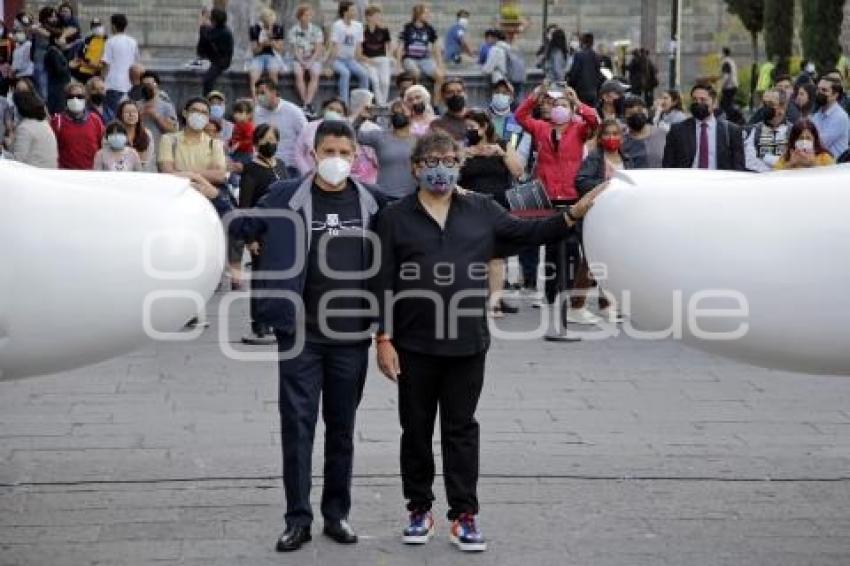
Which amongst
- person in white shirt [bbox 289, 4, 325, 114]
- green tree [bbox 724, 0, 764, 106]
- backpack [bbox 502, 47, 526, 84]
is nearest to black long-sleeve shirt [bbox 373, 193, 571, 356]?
person in white shirt [bbox 289, 4, 325, 114]

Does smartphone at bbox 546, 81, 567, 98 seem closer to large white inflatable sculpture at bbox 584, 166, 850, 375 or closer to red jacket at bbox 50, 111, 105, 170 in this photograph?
red jacket at bbox 50, 111, 105, 170

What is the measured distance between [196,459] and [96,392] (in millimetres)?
2099

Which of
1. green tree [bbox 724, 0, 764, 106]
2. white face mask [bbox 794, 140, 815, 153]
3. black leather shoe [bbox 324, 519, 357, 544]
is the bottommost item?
black leather shoe [bbox 324, 519, 357, 544]

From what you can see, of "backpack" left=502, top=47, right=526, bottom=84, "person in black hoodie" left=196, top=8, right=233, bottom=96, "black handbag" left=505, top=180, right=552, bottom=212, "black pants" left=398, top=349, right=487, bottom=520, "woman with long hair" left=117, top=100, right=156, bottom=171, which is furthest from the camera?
"backpack" left=502, top=47, right=526, bottom=84

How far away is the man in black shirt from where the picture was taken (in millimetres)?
7863

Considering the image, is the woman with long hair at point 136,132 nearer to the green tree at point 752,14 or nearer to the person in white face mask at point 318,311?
the person in white face mask at point 318,311

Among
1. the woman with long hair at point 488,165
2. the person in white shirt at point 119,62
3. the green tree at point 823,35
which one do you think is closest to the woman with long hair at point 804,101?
the woman with long hair at point 488,165

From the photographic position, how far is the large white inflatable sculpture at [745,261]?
23.0 ft

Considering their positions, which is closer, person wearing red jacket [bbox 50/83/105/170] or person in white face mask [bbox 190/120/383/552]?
person in white face mask [bbox 190/120/383/552]

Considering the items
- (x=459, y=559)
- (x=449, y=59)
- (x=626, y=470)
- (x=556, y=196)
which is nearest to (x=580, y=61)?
(x=449, y=59)

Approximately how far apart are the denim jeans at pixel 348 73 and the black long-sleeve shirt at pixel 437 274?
58.4ft

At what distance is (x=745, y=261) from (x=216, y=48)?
19.7m

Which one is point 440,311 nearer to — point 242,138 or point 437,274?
point 437,274

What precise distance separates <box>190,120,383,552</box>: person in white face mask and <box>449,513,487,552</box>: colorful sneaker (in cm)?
44
